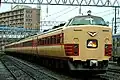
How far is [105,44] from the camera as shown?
13.5 m

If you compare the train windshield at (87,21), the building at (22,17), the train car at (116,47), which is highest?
the building at (22,17)

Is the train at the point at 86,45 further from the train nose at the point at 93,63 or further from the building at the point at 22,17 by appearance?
the building at the point at 22,17

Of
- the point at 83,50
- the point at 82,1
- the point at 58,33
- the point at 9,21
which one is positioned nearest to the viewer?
the point at 83,50

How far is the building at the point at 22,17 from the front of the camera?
10600 centimetres

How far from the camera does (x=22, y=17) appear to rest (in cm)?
11056

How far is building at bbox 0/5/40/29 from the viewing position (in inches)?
4173

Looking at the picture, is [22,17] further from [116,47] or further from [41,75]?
[41,75]

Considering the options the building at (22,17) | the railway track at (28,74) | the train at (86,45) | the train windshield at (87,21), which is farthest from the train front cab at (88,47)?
the building at (22,17)

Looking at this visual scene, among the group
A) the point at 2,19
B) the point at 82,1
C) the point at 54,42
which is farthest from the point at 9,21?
the point at 54,42

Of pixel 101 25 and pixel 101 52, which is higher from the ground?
pixel 101 25

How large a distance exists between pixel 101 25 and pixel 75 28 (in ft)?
4.33

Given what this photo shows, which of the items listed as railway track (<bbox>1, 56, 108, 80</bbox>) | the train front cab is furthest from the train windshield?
railway track (<bbox>1, 56, 108, 80</bbox>)

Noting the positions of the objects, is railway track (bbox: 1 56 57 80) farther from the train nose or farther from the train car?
the train car

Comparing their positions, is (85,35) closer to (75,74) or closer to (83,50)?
(83,50)
